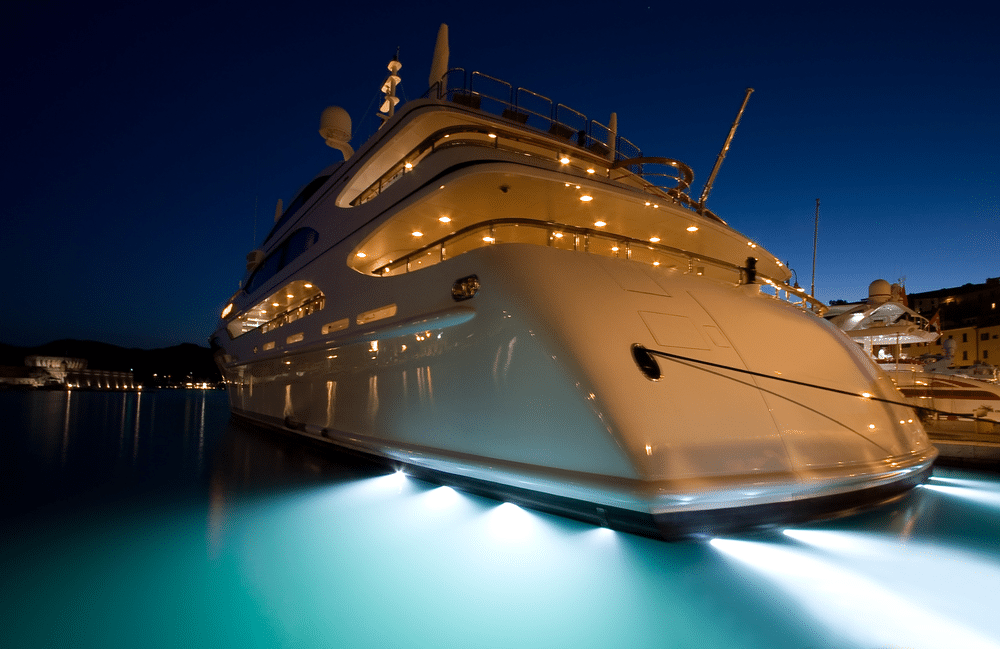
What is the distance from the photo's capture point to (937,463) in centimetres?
688

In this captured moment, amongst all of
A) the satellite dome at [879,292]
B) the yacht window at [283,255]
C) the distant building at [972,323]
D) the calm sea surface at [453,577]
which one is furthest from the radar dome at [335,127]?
the distant building at [972,323]

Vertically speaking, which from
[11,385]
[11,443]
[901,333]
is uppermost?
[901,333]

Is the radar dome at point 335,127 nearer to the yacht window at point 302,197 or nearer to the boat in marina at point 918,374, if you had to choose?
the yacht window at point 302,197

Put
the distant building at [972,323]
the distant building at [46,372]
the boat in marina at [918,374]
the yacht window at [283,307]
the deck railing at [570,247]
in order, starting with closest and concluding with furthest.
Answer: the deck railing at [570,247] < the yacht window at [283,307] < the boat in marina at [918,374] < the distant building at [972,323] < the distant building at [46,372]

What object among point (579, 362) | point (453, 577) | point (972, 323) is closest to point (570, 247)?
point (579, 362)

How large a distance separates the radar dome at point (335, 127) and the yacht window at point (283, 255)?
2.98 meters

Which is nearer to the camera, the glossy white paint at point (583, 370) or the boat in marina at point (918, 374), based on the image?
the glossy white paint at point (583, 370)

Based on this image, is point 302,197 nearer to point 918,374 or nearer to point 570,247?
point 570,247

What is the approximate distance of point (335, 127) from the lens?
1055cm

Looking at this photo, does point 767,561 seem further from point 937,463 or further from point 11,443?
point 11,443

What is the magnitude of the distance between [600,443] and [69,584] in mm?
3035

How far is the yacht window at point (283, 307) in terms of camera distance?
6.75m

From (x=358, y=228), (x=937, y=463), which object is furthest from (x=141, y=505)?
(x=937, y=463)

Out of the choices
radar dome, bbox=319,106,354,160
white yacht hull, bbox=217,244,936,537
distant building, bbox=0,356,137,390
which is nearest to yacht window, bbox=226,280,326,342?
white yacht hull, bbox=217,244,936,537
